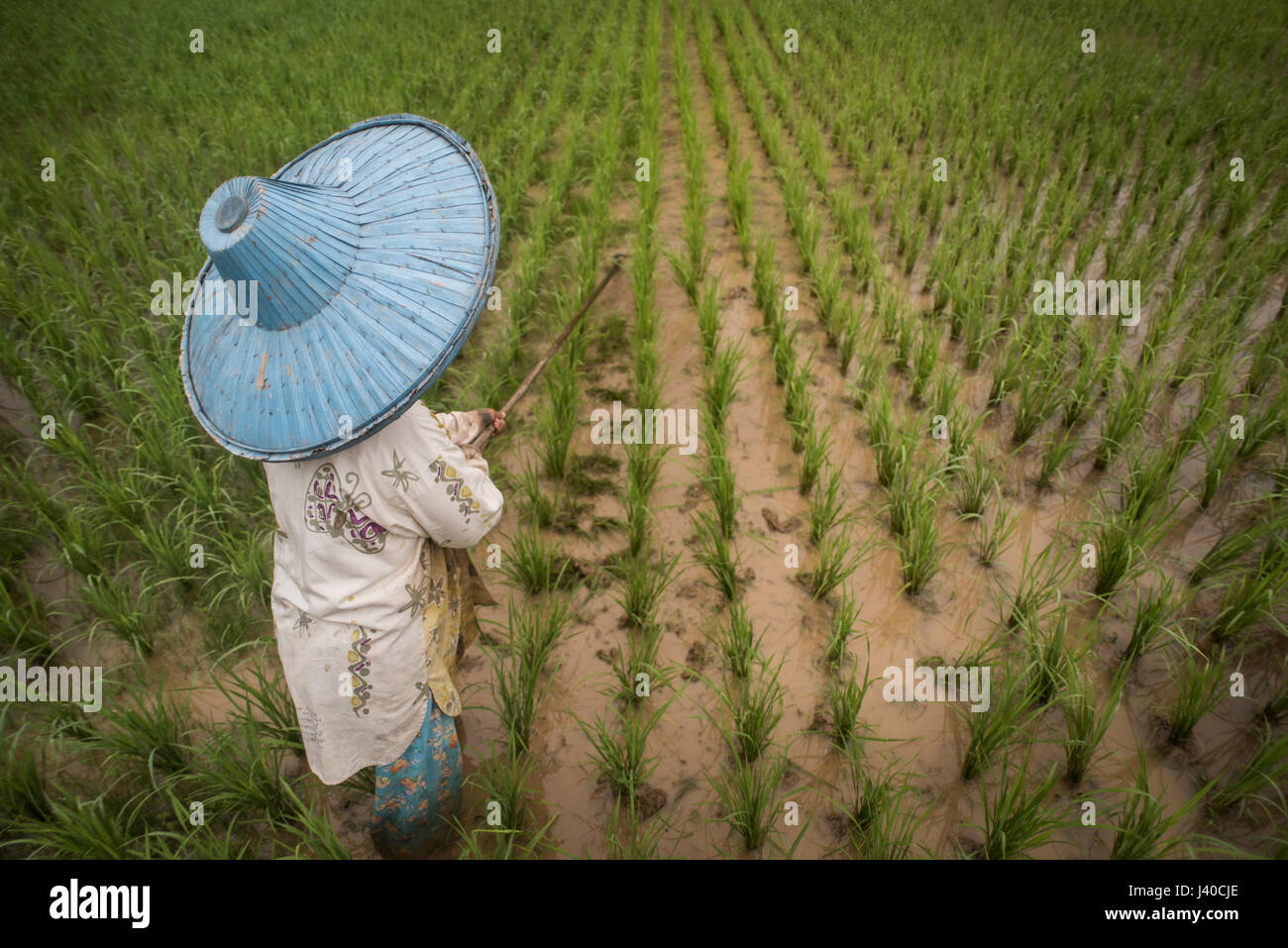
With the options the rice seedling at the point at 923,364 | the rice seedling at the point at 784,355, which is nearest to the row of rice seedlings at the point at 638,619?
the rice seedling at the point at 784,355

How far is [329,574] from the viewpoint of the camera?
1254mm

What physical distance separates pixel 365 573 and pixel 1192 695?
6.33ft

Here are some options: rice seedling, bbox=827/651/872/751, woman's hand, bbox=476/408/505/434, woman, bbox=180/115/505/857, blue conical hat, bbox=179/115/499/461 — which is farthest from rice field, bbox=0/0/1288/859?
blue conical hat, bbox=179/115/499/461

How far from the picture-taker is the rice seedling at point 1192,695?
5.21 feet

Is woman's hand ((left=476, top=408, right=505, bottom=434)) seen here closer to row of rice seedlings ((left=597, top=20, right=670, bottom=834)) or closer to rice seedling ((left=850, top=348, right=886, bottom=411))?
row of rice seedlings ((left=597, top=20, right=670, bottom=834))

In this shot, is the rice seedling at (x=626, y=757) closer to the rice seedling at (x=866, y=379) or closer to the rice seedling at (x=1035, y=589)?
the rice seedling at (x=1035, y=589)

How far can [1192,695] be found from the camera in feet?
5.23

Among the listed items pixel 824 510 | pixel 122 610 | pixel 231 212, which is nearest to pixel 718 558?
pixel 824 510

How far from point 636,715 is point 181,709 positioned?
1.29m

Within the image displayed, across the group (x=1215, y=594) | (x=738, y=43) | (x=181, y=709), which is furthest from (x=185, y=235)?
(x=738, y=43)

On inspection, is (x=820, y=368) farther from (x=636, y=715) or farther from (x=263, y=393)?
(x=263, y=393)

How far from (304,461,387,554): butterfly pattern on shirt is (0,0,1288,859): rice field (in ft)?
2.11

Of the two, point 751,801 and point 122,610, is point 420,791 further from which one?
point 122,610

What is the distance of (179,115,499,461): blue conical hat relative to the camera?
1.12 meters
